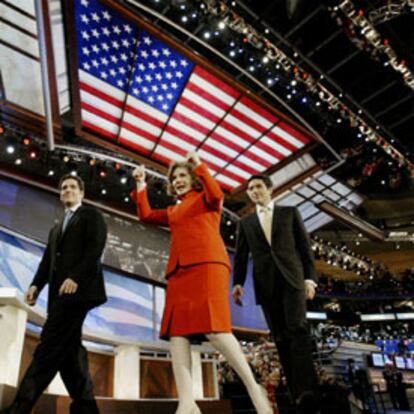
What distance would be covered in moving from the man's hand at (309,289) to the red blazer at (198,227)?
59cm

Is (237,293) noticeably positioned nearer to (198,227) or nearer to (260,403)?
(198,227)

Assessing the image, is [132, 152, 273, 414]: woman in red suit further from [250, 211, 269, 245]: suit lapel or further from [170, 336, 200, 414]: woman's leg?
[250, 211, 269, 245]: suit lapel

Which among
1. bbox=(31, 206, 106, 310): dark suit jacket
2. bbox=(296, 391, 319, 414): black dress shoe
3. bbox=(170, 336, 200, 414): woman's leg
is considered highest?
bbox=(31, 206, 106, 310): dark suit jacket

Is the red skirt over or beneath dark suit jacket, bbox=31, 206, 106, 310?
beneath

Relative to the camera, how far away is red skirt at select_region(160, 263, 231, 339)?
180 centimetres

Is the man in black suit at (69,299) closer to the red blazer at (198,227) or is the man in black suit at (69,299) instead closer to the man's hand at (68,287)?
the man's hand at (68,287)

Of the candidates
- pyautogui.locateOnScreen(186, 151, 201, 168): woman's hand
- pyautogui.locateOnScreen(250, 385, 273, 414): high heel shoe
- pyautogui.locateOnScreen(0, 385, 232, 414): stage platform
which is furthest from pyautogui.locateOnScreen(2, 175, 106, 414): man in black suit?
pyautogui.locateOnScreen(250, 385, 273, 414): high heel shoe

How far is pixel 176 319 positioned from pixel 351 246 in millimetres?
18879

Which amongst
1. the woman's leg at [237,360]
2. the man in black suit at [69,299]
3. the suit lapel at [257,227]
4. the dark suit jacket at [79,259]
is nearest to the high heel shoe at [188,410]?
the woman's leg at [237,360]

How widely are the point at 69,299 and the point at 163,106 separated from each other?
5.11 metres

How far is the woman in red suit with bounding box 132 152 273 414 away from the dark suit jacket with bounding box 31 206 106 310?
0.36 metres

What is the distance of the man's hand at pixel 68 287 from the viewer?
2043 mm

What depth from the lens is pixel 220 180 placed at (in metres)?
8.62

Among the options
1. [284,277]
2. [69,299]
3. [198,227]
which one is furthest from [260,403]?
[69,299]
